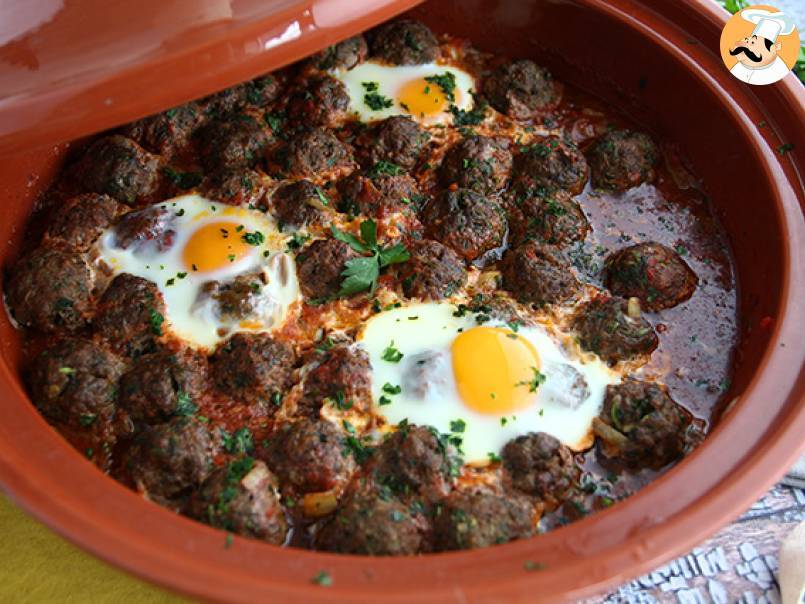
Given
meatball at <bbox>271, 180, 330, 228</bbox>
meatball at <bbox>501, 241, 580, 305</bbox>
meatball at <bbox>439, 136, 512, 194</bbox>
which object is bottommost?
meatball at <bbox>501, 241, 580, 305</bbox>

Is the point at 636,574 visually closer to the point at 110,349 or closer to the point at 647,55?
the point at 110,349

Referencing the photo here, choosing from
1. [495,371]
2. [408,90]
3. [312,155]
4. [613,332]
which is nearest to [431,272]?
[495,371]

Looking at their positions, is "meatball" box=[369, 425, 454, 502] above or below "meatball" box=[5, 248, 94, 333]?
below

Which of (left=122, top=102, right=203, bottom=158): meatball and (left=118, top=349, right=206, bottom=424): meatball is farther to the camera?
(left=122, top=102, right=203, bottom=158): meatball

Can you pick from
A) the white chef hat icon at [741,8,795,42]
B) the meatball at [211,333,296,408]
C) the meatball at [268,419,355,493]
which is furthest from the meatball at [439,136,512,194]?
the meatball at [268,419,355,493]

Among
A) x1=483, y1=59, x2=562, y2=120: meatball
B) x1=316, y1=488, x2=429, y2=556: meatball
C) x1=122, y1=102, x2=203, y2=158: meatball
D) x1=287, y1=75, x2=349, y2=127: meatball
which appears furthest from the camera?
x1=483, y1=59, x2=562, y2=120: meatball

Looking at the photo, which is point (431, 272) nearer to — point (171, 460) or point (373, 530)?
point (373, 530)

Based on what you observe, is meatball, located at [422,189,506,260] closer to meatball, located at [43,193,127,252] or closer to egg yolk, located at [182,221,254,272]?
egg yolk, located at [182,221,254,272]

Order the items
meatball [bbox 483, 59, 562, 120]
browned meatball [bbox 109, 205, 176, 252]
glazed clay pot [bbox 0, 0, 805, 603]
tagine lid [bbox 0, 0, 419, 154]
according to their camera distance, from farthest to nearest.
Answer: meatball [bbox 483, 59, 562, 120], browned meatball [bbox 109, 205, 176, 252], tagine lid [bbox 0, 0, 419, 154], glazed clay pot [bbox 0, 0, 805, 603]
